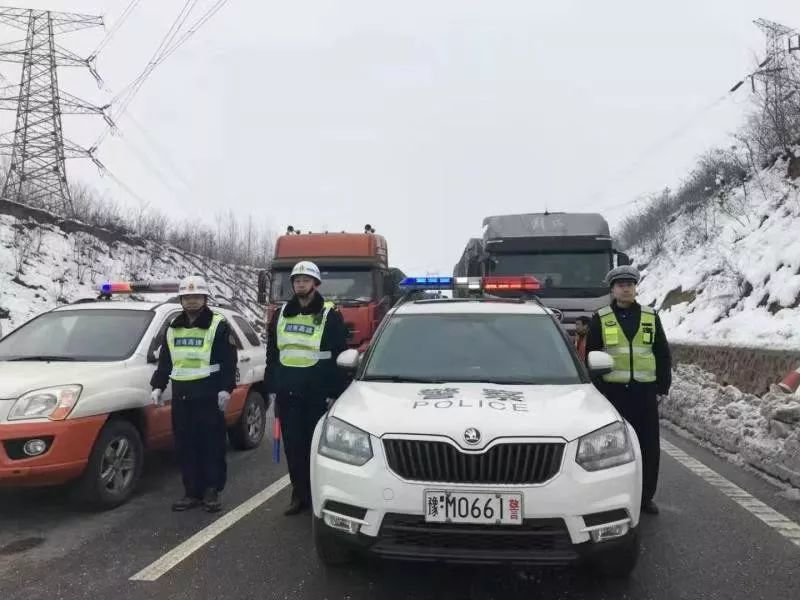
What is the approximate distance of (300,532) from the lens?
461 cm

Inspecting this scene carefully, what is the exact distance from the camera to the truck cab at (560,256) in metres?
11.0

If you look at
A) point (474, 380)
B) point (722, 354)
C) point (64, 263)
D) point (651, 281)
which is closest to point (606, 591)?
point (474, 380)

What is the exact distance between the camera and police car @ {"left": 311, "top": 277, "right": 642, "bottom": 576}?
3.27 m

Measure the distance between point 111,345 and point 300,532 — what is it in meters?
2.57

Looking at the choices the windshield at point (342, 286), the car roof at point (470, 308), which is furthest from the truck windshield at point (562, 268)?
the car roof at point (470, 308)

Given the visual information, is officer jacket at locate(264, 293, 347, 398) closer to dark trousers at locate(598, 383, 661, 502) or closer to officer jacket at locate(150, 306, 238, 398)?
officer jacket at locate(150, 306, 238, 398)

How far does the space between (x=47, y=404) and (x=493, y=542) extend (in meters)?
3.37

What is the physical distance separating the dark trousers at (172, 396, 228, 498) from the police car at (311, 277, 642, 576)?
68.5 inches

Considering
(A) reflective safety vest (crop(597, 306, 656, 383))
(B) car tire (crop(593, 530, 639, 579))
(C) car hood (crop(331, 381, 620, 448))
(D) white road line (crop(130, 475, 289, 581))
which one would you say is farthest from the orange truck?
(B) car tire (crop(593, 530, 639, 579))

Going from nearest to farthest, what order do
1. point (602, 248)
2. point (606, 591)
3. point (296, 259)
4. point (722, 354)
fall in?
point (606, 591), point (722, 354), point (602, 248), point (296, 259)

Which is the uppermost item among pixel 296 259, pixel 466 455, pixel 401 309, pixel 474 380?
pixel 296 259

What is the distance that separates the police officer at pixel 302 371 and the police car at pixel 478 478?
1174 mm

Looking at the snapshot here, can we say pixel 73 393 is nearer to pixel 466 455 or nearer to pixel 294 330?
pixel 294 330

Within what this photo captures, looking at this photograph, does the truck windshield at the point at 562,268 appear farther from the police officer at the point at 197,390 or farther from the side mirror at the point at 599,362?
the police officer at the point at 197,390
